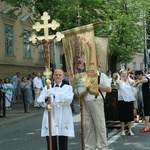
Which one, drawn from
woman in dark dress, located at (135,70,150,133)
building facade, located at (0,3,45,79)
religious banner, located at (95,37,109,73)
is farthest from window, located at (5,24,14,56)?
religious banner, located at (95,37,109,73)

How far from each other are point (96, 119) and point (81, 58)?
48.0 inches

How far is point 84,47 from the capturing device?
6766 millimetres

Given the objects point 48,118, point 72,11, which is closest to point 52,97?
point 48,118

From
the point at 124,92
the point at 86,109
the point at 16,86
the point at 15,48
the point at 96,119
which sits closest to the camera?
the point at 96,119

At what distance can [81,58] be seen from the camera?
22.5 feet

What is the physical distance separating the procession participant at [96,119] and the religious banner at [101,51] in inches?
9.0

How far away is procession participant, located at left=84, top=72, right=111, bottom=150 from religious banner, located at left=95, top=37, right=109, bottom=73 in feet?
0.75

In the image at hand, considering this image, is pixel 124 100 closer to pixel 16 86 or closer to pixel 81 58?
pixel 81 58

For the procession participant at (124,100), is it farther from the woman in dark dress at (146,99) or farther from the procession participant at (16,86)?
the procession participant at (16,86)

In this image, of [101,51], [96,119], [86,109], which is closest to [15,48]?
[101,51]

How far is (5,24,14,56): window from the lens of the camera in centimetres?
2535

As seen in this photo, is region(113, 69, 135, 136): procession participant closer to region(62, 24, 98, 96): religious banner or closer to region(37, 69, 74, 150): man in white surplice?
region(62, 24, 98, 96): religious banner

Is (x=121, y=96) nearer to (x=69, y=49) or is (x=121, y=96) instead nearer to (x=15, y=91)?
(x=69, y=49)

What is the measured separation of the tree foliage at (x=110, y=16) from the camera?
20.0 meters
